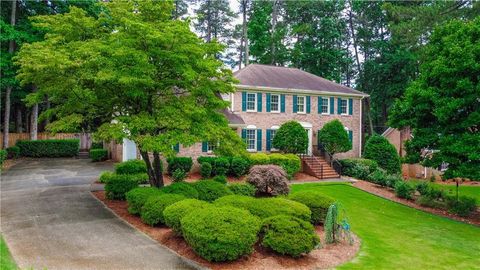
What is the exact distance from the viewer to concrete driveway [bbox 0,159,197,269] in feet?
26.5

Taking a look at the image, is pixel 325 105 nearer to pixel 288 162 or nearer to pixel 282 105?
pixel 282 105

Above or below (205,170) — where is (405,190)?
below

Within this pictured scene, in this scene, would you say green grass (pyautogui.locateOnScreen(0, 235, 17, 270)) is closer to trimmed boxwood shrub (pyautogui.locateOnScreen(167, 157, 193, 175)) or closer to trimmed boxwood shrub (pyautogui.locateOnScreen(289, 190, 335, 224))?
trimmed boxwood shrub (pyautogui.locateOnScreen(289, 190, 335, 224))

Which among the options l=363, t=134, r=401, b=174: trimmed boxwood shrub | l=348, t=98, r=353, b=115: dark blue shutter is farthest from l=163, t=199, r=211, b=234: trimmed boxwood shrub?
l=348, t=98, r=353, b=115: dark blue shutter

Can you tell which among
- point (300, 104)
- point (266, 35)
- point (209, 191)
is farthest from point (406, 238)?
point (266, 35)

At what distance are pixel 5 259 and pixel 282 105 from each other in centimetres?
2093

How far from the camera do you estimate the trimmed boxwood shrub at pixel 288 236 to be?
869 cm

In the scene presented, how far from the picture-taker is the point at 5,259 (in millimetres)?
7715

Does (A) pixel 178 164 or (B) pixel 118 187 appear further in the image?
(A) pixel 178 164

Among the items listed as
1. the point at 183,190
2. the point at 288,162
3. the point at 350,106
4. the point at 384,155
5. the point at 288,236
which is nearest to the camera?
the point at 288,236

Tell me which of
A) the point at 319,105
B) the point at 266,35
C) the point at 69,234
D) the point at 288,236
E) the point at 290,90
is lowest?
the point at 69,234

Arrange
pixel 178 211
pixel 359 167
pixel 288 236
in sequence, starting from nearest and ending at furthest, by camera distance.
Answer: pixel 288 236, pixel 178 211, pixel 359 167

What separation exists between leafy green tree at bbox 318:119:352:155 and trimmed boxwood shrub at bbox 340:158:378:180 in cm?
99

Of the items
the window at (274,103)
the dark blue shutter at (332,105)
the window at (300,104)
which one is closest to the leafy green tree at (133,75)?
the window at (274,103)
